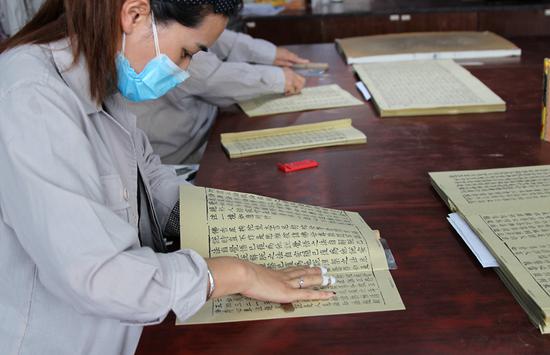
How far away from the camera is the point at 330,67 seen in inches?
91.7

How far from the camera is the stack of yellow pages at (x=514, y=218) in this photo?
2.92 feet

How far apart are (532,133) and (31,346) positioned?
1162 millimetres

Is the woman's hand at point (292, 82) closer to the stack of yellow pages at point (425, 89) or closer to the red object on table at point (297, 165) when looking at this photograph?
the stack of yellow pages at point (425, 89)

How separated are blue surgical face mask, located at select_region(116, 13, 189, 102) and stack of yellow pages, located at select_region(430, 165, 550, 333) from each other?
53 centimetres

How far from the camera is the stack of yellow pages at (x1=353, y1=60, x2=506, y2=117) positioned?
1.73m

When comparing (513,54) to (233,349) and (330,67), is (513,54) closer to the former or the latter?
(330,67)

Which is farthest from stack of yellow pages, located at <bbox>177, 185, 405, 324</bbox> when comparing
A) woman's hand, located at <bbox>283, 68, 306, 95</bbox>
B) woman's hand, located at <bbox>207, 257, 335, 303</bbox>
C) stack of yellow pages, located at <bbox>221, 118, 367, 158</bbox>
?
woman's hand, located at <bbox>283, 68, 306, 95</bbox>

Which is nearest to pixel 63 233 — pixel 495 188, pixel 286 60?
pixel 495 188

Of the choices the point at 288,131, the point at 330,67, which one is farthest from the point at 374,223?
the point at 330,67

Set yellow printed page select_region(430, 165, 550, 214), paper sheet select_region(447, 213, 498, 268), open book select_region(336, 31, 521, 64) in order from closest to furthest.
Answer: paper sheet select_region(447, 213, 498, 268), yellow printed page select_region(430, 165, 550, 214), open book select_region(336, 31, 521, 64)

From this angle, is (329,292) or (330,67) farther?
(330,67)

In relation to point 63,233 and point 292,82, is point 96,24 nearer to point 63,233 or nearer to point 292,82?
point 63,233

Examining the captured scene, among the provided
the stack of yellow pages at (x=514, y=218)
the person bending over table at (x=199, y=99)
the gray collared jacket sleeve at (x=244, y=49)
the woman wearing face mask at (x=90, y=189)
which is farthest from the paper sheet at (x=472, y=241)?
the gray collared jacket sleeve at (x=244, y=49)

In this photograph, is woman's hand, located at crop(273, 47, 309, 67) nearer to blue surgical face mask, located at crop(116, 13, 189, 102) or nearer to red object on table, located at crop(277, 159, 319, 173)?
red object on table, located at crop(277, 159, 319, 173)
